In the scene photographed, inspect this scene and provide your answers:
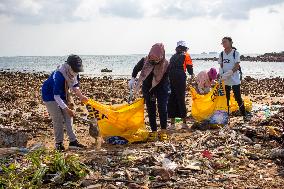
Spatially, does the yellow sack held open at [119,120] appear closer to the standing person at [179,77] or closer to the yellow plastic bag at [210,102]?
the standing person at [179,77]

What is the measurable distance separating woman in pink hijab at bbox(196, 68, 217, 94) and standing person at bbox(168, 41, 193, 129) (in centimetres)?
100

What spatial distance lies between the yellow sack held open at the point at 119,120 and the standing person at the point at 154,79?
0.50m

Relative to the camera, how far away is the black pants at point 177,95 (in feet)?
31.3

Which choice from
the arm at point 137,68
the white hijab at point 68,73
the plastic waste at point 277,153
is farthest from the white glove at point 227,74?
the white hijab at point 68,73

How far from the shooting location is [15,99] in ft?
52.0

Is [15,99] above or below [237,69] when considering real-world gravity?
below

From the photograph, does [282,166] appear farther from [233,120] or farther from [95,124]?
[233,120]

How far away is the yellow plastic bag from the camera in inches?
380

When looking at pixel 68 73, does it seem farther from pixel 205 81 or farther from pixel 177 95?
pixel 205 81

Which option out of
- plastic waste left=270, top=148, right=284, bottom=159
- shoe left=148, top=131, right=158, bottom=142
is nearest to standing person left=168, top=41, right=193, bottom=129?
shoe left=148, top=131, right=158, bottom=142

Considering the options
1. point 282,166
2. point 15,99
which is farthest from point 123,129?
point 15,99

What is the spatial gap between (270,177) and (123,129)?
9.46 ft

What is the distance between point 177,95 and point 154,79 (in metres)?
1.70

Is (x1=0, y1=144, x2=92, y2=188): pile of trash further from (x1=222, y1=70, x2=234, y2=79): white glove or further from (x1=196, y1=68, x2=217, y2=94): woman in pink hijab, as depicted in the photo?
(x1=196, y1=68, x2=217, y2=94): woman in pink hijab
